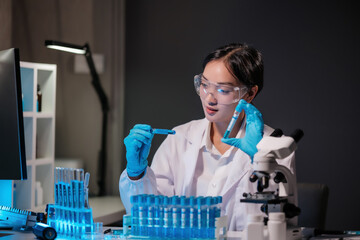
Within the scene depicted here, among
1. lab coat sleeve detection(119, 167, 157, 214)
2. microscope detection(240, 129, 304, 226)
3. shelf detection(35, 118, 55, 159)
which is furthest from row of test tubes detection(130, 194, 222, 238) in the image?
shelf detection(35, 118, 55, 159)

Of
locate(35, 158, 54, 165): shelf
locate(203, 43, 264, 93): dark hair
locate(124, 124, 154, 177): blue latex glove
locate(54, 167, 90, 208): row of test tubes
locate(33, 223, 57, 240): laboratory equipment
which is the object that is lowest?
locate(35, 158, 54, 165): shelf

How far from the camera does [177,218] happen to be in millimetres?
1779

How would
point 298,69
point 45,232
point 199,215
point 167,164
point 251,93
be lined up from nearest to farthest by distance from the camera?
1. point 199,215
2. point 45,232
3. point 251,93
4. point 167,164
5. point 298,69

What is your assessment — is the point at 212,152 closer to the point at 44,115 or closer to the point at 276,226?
the point at 276,226

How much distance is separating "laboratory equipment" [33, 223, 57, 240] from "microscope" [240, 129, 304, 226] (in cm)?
68

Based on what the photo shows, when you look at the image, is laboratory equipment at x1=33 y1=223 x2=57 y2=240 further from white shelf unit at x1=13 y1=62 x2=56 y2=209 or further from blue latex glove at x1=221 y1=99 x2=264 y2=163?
white shelf unit at x1=13 y1=62 x2=56 y2=209

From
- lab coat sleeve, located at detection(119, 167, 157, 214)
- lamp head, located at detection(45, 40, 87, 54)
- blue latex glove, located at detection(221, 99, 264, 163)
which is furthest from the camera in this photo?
lamp head, located at detection(45, 40, 87, 54)

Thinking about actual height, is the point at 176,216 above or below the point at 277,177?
below

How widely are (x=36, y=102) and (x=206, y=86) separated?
1962 millimetres

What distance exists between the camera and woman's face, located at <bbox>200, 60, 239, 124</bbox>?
7.76 ft

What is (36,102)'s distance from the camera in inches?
155

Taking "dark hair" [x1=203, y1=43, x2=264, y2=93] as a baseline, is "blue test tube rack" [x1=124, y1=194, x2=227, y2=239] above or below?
below

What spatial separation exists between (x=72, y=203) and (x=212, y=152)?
83 cm

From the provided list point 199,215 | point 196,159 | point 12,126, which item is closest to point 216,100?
point 196,159
